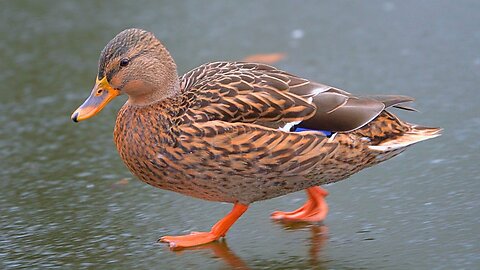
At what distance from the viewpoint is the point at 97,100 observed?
168 inches

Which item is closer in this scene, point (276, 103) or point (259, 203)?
point (276, 103)

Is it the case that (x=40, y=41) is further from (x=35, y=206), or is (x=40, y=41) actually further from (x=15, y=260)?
(x=15, y=260)

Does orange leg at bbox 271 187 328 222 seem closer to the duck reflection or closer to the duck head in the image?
the duck reflection

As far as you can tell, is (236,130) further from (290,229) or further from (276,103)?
(290,229)

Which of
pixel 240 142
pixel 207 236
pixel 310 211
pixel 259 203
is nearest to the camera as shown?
pixel 240 142

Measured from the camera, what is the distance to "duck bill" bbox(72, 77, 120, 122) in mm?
4230

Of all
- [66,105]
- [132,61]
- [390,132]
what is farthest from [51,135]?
[390,132]

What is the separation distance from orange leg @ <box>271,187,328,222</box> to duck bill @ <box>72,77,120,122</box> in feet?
3.32

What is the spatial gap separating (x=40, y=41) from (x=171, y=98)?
3602 millimetres

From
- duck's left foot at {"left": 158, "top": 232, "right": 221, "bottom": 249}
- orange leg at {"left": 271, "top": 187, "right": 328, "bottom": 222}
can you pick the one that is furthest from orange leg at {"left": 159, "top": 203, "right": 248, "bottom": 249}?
orange leg at {"left": 271, "top": 187, "right": 328, "bottom": 222}

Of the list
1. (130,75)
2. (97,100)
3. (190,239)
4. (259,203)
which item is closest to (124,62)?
(130,75)

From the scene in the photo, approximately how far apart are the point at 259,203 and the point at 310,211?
50 cm

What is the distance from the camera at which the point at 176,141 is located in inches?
157

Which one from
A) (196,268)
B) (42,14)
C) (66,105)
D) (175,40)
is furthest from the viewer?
(42,14)
